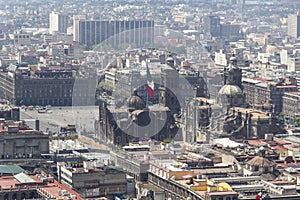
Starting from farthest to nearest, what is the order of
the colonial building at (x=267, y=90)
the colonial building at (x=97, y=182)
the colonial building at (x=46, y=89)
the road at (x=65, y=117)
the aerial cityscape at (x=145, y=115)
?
the colonial building at (x=46, y=89)
the colonial building at (x=267, y=90)
the road at (x=65, y=117)
the aerial cityscape at (x=145, y=115)
the colonial building at (x=97, y=182)

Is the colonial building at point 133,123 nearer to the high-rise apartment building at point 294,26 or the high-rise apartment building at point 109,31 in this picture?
the high-rise apartment building at point 109,31

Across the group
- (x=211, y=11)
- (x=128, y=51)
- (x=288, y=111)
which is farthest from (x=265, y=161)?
A: (x=211, y=11)

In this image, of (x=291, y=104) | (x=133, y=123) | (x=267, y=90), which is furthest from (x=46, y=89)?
(x=133, y=123)

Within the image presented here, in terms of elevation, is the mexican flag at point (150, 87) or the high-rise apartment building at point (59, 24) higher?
the mexican flag at point (150, 87)

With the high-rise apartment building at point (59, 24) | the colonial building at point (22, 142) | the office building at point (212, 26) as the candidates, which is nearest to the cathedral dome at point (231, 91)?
the colonial building at point (22, 142)

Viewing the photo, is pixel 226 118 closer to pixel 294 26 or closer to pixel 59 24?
pixel 59 24

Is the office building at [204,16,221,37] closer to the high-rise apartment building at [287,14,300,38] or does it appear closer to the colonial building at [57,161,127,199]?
the high-rise apartment building at [287,14,300,38]
